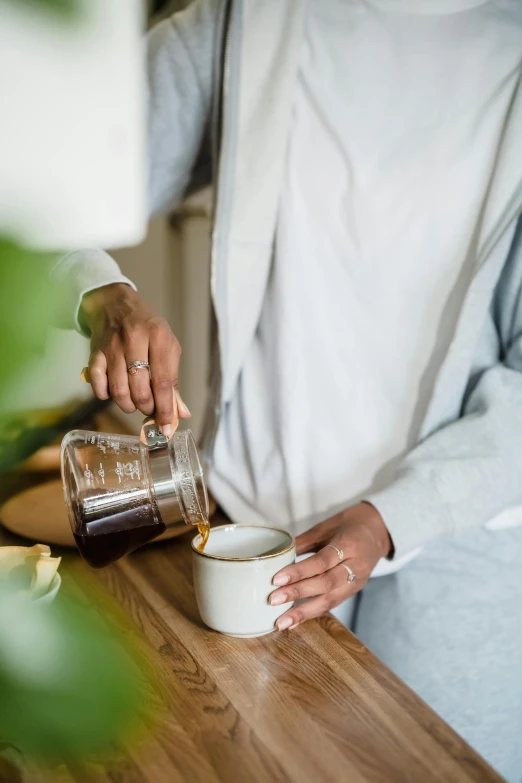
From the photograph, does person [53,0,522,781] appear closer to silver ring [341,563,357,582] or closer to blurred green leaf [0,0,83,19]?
silver ring [341,563,357,582]

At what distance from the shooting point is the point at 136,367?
2.23ft

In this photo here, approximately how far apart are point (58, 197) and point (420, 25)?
90cm

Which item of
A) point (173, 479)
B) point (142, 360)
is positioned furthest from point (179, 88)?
point (173, 479)

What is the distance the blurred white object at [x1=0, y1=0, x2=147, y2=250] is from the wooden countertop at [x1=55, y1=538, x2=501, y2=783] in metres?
0.37

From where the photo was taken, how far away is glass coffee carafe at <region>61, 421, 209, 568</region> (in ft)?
1.96

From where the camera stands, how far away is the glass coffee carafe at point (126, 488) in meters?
0.60

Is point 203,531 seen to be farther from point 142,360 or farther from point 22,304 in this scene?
point 22,304

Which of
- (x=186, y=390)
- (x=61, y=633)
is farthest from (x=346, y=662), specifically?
(x=186, y=390)

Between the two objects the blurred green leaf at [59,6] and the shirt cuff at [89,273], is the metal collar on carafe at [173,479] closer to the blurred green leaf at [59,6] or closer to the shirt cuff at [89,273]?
the shirt cuff at [89,273]

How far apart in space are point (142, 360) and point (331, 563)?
27 cm

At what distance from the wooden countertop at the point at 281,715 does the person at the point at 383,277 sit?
240 millimetres

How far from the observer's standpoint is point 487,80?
34.9 inches

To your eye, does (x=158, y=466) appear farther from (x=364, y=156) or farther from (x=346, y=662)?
(x=364, y=156)

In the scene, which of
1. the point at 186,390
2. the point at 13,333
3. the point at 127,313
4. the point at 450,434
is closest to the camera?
the point at 13,333
